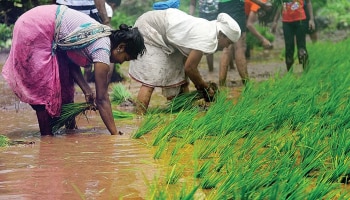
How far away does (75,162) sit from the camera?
12.4 ft

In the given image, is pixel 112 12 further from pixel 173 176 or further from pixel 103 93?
pixel 173 176

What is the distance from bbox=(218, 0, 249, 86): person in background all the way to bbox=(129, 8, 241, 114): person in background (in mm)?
1431

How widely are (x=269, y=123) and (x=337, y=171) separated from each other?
4.17 feet

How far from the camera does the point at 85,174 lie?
3482 mm

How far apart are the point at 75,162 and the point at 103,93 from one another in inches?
40.3

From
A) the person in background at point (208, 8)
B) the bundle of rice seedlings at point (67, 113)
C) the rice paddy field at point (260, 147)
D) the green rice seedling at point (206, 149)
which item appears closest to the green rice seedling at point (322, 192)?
the rice paddy field at point (260, 147)

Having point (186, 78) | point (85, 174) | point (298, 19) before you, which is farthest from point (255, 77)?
point (85, 174)

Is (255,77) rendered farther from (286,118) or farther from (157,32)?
(286,118)

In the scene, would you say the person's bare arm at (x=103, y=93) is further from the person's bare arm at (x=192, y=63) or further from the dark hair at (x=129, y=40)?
the person's bare arm at (x=192, y=63)

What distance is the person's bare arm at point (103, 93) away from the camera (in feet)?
15.5

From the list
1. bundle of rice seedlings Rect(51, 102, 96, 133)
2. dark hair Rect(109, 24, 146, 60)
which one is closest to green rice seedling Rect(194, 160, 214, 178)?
dark hair Rect(109, 24, 146, 60)

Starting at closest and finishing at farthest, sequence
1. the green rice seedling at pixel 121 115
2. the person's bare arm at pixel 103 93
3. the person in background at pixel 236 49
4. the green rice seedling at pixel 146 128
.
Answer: the green rice seedling at pixel 146 128 → the person's bare arm at pixel 103 93 → the green rice seedling at pixel 121 115 → the person in background at pixel 236 49

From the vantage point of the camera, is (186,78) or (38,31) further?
(186,78)

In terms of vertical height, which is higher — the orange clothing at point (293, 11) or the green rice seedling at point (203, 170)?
the green rice seedling at point (203, 170)
